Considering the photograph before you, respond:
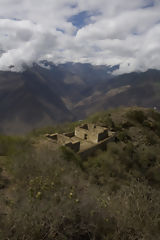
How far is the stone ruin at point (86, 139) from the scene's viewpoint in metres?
17.6

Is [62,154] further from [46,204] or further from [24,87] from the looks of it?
[24,87]

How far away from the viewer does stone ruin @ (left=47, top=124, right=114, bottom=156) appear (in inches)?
693

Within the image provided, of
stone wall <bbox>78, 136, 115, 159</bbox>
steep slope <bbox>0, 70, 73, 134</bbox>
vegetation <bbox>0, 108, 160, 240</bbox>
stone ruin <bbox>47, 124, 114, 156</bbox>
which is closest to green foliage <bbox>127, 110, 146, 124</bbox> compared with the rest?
stone ruin <bbox>47, 124, 114, 156</bbox>

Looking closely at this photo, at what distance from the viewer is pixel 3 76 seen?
19775 centimetres

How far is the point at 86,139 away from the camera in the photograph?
2102 centimetres

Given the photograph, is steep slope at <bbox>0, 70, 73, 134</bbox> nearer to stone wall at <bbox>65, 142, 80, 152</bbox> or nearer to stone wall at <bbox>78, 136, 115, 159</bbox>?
stone wall at <bbox>78, 136, 115, 159</bbox>

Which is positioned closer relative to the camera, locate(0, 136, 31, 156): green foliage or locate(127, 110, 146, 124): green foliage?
locate(0, 136, 31, 156): green foliage

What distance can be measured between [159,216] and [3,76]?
213846 millimetres

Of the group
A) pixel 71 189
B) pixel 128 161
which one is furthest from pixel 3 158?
pixel 128 161

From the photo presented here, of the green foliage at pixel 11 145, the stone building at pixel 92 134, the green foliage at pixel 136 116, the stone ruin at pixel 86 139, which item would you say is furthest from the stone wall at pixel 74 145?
the green foliage at pixel 136 116

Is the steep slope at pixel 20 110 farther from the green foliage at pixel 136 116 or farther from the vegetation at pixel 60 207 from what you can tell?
the vegetation at pixel 60 207

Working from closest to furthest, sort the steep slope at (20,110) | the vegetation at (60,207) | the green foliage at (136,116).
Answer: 1. the vegetation at (60,207)
2. the green foliage at (136,116)
3. the steep slope at (20,110)

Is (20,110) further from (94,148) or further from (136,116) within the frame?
(94,148)

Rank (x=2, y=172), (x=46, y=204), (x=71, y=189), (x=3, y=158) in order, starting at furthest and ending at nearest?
(x=3, y=158) < (x=2, y=172) < (x=71, y=189) < (x=46, y=204)
